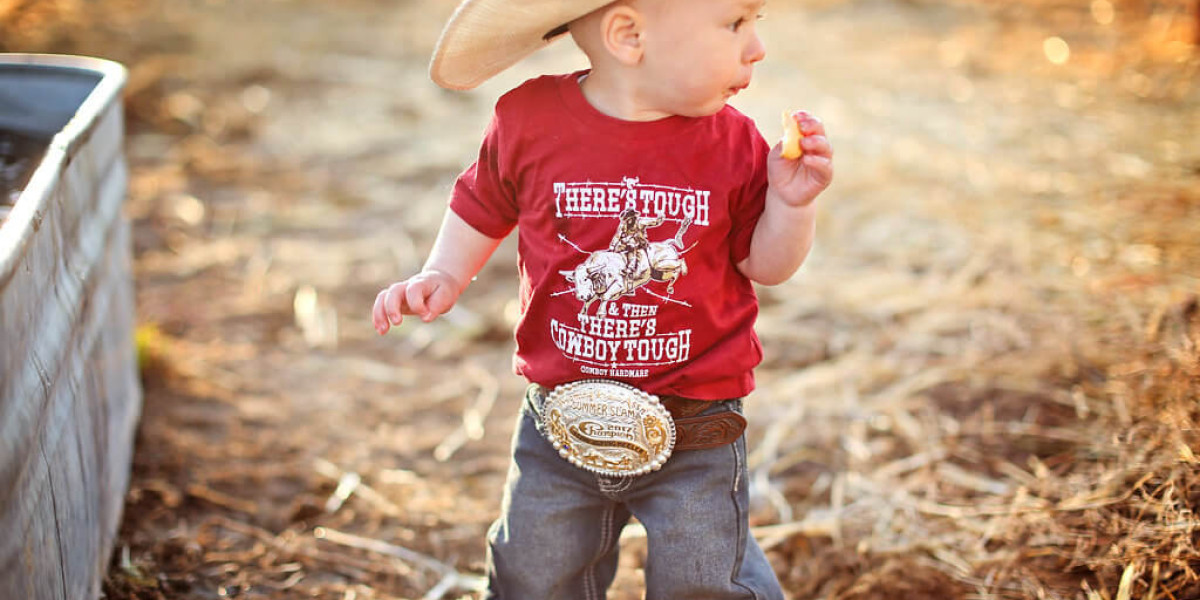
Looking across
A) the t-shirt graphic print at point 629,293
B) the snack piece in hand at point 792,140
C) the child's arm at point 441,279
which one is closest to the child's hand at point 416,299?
the child's arm at point 441,279

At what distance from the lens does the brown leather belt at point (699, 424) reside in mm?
2037

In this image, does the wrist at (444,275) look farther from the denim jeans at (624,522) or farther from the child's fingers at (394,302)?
the denim jeans at (624,522)

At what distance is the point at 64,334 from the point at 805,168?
4.55ft

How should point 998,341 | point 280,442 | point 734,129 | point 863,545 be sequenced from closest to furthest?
point 734,129 < point 863,545 < point 280,442 < point 998,341

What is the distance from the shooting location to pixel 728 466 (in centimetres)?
208

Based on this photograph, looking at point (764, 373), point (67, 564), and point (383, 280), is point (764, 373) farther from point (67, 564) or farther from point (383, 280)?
point (67, 564)

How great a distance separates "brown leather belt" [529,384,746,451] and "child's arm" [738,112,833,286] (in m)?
0.25

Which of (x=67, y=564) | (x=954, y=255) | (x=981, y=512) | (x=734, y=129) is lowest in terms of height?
(x=954, y=255)

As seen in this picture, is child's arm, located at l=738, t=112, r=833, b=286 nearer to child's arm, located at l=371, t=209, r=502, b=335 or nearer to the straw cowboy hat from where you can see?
the straw cowboy hat

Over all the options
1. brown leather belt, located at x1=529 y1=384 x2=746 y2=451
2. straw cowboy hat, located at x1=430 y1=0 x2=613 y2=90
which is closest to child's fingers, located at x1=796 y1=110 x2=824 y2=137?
straw cowboy hat, located at x1=430 y1=0 x2=613 y2=90

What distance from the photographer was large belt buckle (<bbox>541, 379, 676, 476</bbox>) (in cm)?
200

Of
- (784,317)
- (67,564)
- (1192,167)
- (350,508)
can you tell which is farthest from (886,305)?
(67,564)

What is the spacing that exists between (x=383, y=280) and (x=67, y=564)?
2573 mm

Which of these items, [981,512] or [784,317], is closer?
[981,512]
